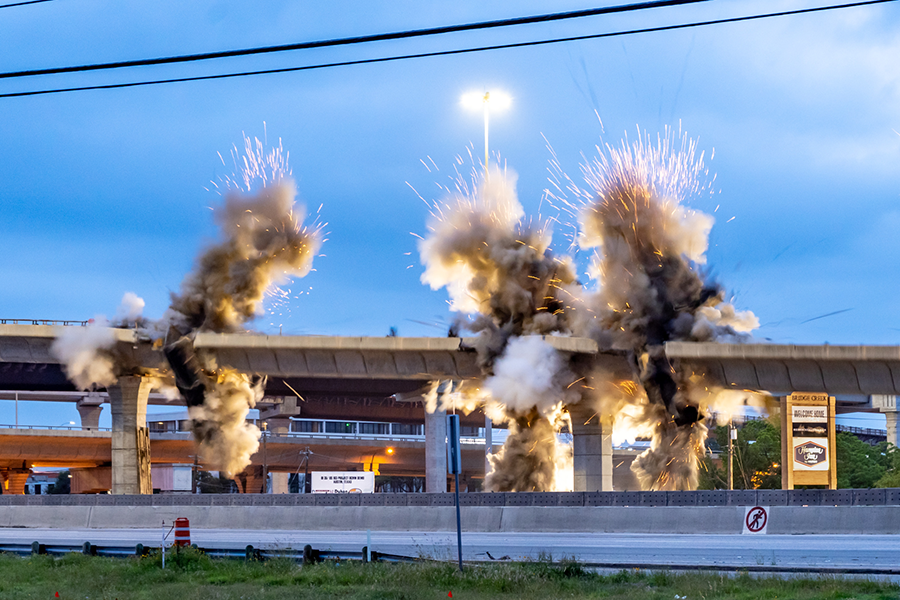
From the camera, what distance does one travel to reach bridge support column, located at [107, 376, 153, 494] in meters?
43.7

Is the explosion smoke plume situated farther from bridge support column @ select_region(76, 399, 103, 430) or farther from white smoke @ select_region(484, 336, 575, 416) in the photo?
bridge support column @ select_region(76, 399, 103, 430)

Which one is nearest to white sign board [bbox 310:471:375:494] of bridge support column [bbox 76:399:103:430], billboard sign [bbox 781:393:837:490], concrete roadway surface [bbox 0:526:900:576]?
concrete roadway surface [bbox 0:526:900:576]

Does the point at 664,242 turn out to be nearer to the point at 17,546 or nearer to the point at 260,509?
the point at 260,509

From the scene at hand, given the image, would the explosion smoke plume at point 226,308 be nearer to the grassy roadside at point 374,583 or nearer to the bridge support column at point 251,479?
the grassy roadside at point 374,583

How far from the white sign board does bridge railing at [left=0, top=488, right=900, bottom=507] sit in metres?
13.1

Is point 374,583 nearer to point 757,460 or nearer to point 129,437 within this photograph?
point 129,437

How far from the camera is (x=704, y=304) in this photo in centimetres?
3556

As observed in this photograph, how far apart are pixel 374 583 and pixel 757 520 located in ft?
34.7

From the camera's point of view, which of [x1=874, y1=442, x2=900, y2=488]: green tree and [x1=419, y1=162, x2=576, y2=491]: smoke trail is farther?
[x1=874, y1=442, x2=900, y2=488]: green tree

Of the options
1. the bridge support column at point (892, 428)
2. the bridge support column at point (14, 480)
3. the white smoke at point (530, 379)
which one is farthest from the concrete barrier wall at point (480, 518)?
the bridge support column at point (892, 428)

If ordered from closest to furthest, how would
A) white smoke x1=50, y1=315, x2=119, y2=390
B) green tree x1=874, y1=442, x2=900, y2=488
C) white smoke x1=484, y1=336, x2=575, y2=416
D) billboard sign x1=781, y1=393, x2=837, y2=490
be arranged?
white smoke x1=484, y1=336, x2=575, y2=416
white smoke x1=50, y1=315, x2=119, y2=390
billboard sign x1=781, y1=393, x2=837, y2=490
green tree x1=874, y1=442, x2=900, y2=488

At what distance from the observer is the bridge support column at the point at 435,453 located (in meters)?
64.8

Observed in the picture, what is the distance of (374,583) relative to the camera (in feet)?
49.4

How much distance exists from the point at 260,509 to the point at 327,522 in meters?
2.61
